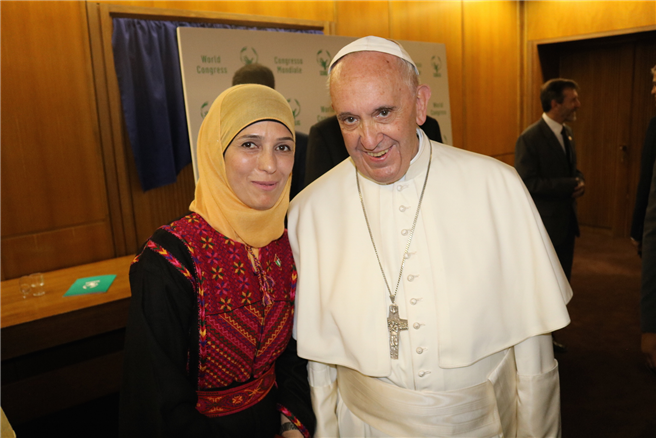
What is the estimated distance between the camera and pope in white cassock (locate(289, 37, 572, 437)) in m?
1.50

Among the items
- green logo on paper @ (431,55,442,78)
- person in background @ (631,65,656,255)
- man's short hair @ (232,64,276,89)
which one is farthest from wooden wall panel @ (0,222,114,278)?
green logo on paper @ (431,55,442,78)

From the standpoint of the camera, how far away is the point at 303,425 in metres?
1.66

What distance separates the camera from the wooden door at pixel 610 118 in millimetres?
7047

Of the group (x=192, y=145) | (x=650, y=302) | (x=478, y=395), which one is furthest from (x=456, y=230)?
(x=192, y=145)

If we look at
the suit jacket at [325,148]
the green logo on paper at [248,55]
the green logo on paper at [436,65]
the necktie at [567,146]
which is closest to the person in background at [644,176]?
the necktie at [567,146]

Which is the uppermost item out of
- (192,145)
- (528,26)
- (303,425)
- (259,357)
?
(528,26)

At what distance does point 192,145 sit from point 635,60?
6.42 meters

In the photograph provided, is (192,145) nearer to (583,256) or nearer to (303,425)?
(303,425)

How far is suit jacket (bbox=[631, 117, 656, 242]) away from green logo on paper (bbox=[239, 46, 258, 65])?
2.99 metres

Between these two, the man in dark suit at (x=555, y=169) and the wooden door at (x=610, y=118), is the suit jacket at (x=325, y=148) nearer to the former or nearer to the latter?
the man in dark suit at (x=555, y=169)

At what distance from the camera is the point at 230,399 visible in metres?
1.59

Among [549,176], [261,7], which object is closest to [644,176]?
[549,176]

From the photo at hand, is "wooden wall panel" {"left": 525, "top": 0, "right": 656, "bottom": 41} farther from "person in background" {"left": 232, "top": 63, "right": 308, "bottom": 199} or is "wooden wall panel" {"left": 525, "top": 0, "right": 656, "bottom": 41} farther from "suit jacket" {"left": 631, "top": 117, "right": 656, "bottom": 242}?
"person in background" {"left": 232, "top": 63, "right": 308, "bottom": 199}

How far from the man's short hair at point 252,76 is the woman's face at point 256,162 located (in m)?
2.24
